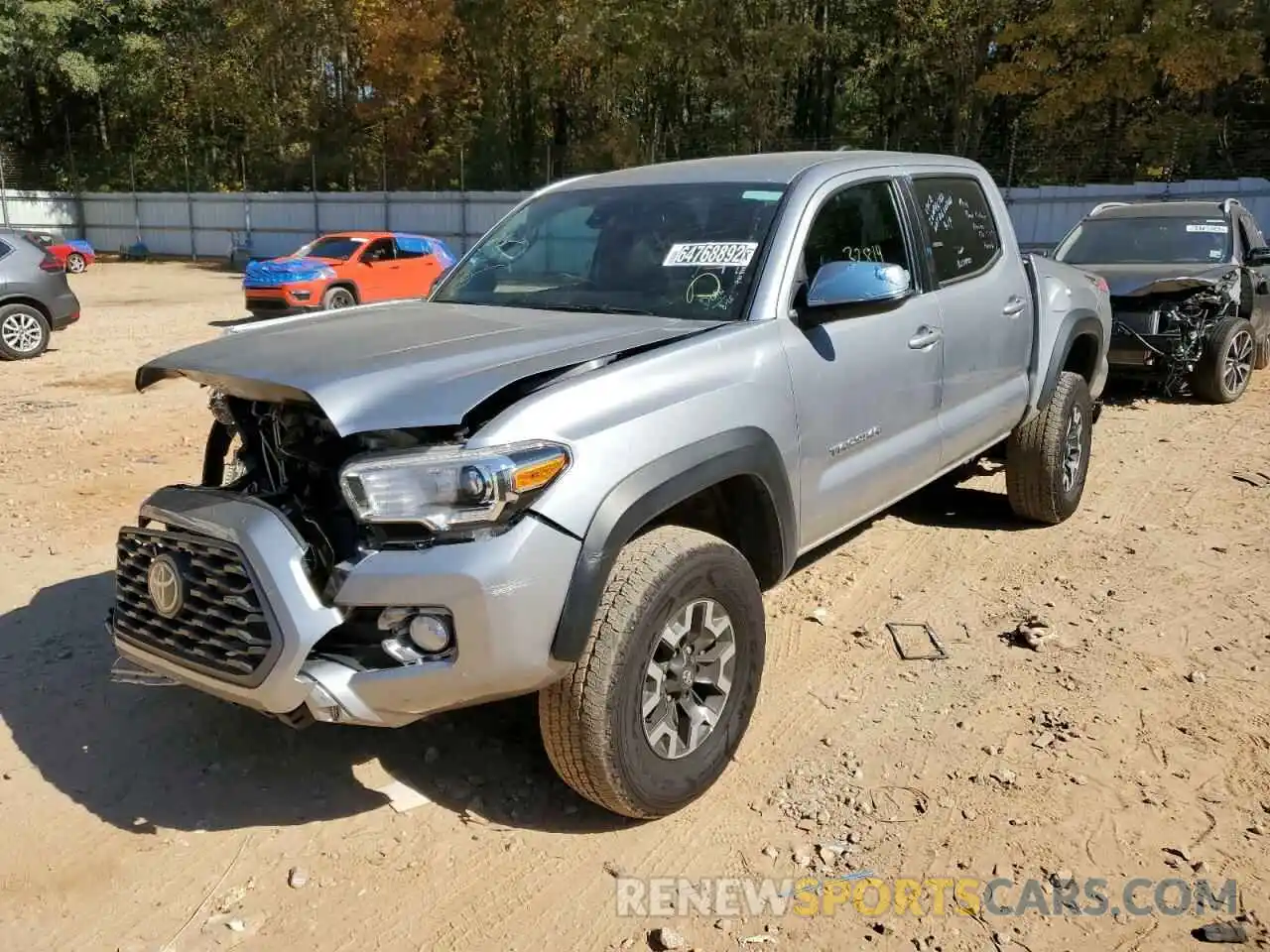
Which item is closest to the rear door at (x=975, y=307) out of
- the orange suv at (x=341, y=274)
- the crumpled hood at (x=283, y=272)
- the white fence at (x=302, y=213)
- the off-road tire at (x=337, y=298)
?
the orange suv at (x=341, y=274)

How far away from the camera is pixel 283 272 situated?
1741 cm

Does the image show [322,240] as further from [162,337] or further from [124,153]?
[124,153]

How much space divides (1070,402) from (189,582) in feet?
14.8

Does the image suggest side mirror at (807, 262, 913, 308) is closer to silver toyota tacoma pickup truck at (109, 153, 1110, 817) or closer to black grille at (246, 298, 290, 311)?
silver toyota tacoma pickup truck at (109, 153, 1110, 817)

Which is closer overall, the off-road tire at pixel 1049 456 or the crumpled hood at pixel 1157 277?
the off-road tire at pixel 1049 456

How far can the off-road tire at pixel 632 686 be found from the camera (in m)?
2.81

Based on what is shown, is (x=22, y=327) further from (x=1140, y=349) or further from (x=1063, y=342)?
(x=1140, y=349)

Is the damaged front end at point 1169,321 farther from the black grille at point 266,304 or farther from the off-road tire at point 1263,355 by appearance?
the black grille at point 266,304

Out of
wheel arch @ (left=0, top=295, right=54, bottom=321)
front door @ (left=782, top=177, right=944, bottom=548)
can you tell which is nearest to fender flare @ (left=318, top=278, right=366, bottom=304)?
wheel arch @ (left=0, top=295, right=54, bottom=321)

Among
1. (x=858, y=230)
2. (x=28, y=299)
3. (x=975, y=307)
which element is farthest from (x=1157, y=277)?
(x=28, y=299)

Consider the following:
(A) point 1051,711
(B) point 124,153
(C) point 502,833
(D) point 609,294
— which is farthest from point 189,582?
(B) point 124,153

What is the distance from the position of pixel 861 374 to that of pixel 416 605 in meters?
1.98

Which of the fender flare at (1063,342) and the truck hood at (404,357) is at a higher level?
the truck hood at (404,357)

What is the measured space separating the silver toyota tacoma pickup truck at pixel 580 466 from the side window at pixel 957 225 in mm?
96
